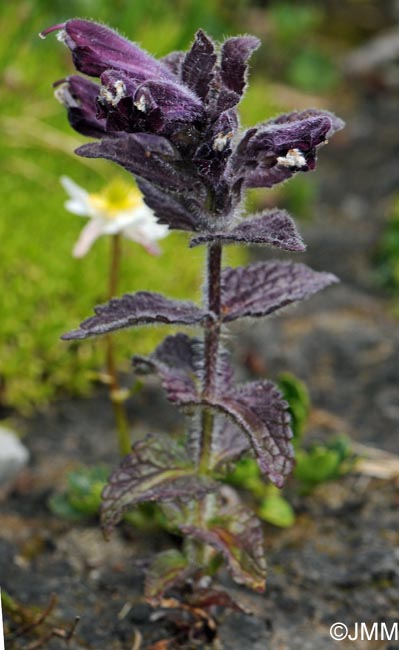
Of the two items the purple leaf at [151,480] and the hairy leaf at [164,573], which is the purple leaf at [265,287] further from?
the hairy leaf at [164,573]

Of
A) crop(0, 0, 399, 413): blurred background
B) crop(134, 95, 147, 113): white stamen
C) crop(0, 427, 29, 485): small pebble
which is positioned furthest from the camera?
crop(0, 0, 399, 413): blurred background

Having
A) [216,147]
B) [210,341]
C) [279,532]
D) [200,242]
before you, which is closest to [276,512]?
[279,532]

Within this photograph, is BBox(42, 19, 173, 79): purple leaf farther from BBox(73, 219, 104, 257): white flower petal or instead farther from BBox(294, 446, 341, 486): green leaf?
BBox(294, 446, 341, 486): green leaf

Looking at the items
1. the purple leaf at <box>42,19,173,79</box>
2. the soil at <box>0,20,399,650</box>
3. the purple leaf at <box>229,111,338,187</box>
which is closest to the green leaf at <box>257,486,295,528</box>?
the soil at <box>0,20,399,650</box>

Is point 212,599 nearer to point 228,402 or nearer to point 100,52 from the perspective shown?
point 228,402

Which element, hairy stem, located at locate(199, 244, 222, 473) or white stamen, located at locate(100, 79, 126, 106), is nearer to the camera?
white stamen, located at locate(100, 79, 126, 106)

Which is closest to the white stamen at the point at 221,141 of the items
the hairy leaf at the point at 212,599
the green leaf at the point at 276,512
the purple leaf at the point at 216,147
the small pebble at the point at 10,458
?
the purple leaf at the point at 216,147
